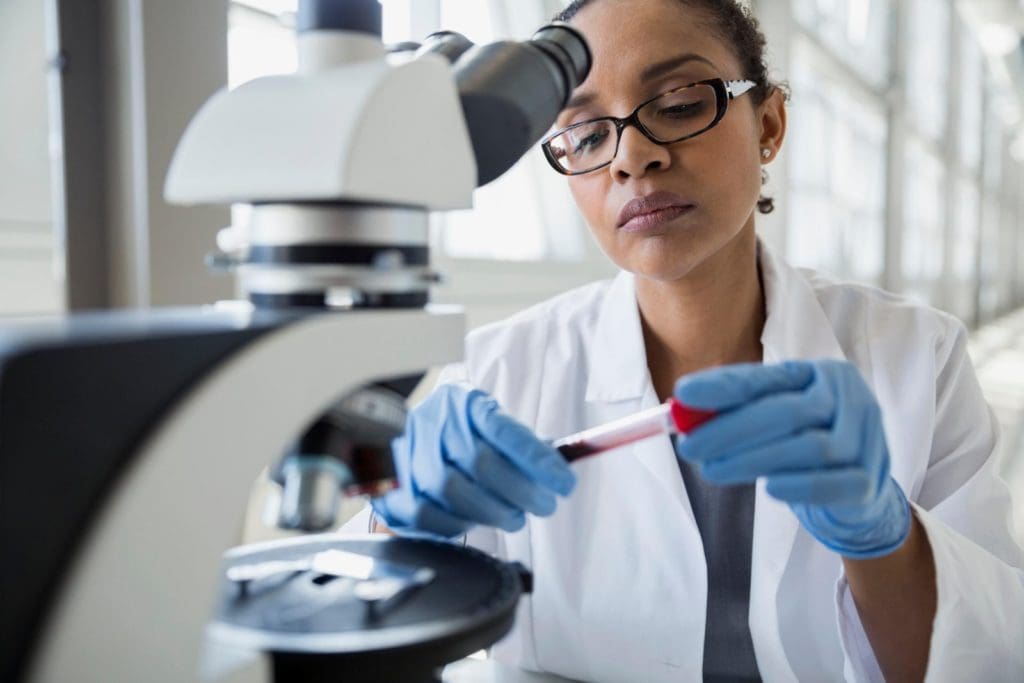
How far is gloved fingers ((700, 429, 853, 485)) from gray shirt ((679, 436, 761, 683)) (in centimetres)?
36

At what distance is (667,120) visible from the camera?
1.06m

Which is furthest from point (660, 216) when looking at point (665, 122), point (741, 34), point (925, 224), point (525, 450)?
point (925, 224)

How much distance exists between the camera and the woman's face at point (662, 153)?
1046 mm

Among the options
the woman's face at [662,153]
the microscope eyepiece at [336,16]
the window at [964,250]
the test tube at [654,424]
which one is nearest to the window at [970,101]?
the window at [964,250]

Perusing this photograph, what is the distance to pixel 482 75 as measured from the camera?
1.80 feet

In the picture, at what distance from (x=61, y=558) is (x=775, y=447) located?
1.84 ft

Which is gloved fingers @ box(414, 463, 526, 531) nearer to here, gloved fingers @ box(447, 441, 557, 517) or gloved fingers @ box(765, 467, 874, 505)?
gloved fingers @ box(447, 441, 557, 517)

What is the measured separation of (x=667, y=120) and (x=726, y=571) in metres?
0.61

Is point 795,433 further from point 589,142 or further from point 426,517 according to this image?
point 589,142

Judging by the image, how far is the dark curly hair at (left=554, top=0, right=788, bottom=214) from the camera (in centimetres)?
114

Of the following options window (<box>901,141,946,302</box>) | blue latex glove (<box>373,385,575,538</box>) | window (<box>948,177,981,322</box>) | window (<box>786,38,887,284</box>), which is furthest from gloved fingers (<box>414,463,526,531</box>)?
window (<box>948,177,981,322</box>)

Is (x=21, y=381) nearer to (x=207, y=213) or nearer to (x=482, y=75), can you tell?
(x=482, y=75)

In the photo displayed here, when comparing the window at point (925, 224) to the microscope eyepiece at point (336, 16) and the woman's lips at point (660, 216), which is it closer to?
the woman's lips at point (660, 216)

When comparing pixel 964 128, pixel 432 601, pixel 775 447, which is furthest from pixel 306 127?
pixel 964 128
